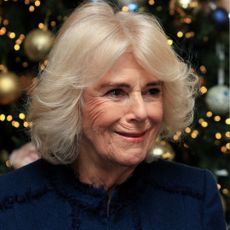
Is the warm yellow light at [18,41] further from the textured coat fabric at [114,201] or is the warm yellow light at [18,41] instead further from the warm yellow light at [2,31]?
the textured coat fabric at [114,201]

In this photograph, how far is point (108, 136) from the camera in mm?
1771

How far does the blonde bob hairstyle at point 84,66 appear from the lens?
1.75 metres

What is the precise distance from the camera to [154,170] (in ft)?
6.74

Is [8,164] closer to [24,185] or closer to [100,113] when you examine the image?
[24,185]

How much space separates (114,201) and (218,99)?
3.55 feet

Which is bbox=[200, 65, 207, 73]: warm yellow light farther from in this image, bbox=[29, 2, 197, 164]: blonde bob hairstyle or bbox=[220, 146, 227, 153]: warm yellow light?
bbox=[29, 2, 197, 164]: blonde bob hairstyle

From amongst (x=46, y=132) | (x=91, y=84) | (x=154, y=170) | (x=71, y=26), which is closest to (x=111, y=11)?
(x=71, y=26)

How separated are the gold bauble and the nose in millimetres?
1055

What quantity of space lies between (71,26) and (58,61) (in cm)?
11

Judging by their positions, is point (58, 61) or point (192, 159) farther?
point (192, 159)

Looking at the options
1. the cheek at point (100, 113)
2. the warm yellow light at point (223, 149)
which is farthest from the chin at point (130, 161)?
the warm yellow light at point (223, 149)

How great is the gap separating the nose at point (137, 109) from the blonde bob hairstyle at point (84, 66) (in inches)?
3.7

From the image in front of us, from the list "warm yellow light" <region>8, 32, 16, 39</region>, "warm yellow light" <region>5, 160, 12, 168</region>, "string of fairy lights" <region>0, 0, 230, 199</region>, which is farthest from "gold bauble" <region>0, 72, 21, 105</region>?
"warm yellow light" <region>5, 160, 12, 168</region>

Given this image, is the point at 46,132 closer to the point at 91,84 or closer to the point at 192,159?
the point at 91,84
